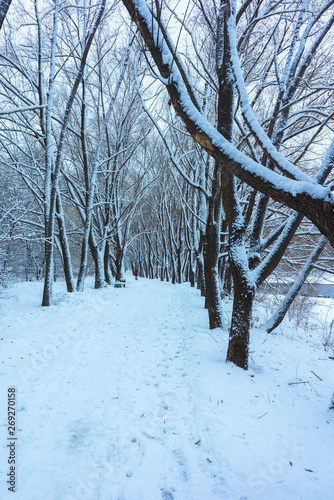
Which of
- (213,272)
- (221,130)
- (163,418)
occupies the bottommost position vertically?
(163,418)

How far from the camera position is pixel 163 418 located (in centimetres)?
286

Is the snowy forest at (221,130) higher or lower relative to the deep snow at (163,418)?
higher

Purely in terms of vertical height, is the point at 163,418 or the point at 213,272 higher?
the point at 213,272

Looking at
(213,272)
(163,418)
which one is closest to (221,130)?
(213,272)

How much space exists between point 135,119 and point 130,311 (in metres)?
9.78

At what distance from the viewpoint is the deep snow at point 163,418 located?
2004mm

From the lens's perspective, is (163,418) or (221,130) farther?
(221,130)

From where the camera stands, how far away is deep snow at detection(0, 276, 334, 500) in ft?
6.57

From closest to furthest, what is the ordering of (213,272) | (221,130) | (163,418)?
(163,418)
(221,130)
(213,272)

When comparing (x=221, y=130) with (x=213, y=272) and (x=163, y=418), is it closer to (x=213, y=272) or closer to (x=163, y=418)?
(x=213, y=272)

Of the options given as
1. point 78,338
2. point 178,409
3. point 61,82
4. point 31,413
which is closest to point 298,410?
point 178,409

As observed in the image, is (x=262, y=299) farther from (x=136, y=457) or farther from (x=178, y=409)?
(x=136, y=457)

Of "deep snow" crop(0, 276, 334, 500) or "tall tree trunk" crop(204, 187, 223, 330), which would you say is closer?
"deep snow" crop(0, 276, 334, 500)

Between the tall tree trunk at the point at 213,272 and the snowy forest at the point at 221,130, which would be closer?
the snowy forest at the point at 221,130
